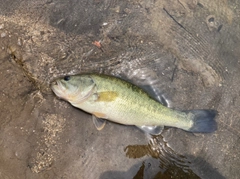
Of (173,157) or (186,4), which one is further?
(186,4)

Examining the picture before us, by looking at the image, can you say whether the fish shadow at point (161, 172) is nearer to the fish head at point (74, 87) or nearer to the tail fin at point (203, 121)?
the tail fin at point (203, 121)

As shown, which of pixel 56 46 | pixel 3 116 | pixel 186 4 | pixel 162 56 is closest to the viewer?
pixel 3 116

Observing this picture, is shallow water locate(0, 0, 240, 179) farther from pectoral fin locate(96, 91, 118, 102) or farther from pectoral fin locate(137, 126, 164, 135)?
pectoral fin locate(96, 91, 118, 102)

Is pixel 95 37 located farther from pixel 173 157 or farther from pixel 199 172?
pixel 199 172

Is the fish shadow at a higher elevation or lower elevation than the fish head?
lower

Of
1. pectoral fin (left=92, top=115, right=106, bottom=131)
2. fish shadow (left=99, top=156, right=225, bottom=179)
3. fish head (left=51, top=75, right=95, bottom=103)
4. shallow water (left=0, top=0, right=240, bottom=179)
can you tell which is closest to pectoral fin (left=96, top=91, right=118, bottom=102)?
fish head (left=51, top=75, right=95, bottom=103)

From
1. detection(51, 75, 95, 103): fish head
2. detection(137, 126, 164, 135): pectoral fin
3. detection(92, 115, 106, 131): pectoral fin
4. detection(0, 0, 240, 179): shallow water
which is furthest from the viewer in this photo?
detection(137, 126, 164, 135): pectoral fin

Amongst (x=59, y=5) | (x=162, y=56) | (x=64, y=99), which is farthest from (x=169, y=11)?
(x=64, y=99)

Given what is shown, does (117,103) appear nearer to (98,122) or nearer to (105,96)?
(105,96)
